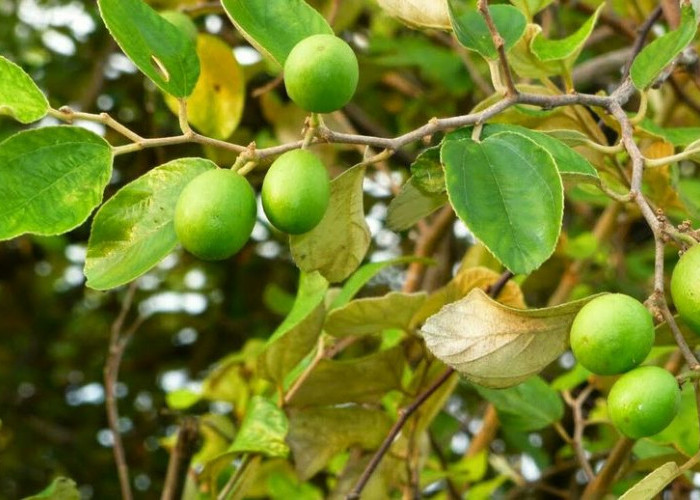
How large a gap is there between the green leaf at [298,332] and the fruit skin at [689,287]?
503mm

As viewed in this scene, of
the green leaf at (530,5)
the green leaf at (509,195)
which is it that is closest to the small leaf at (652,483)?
the green leaf at (509,195)

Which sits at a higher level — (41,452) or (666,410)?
(666,410)

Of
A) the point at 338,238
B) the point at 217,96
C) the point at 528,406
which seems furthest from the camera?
the point at 217,96

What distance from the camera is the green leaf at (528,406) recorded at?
4.76 ft

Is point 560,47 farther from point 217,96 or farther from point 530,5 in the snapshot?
point 217,96

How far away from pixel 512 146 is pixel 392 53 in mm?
1436

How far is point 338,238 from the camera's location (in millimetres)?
1034

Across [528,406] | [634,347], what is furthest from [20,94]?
[528,406]

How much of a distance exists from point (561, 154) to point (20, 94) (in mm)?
468

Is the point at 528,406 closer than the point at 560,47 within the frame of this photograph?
No

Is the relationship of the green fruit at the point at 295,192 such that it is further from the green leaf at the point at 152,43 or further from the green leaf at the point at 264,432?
the green leaf at the point at 264,432

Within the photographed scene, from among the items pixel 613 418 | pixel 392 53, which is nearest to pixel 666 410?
pixel 613 418

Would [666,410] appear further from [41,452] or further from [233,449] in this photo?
[41,452]

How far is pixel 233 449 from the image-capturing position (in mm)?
1228
